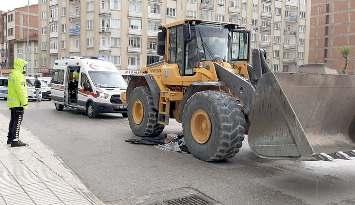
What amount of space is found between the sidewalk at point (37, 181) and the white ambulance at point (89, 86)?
7180 mm

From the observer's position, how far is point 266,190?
6.62 m

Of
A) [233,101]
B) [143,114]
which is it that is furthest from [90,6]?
[233,101]

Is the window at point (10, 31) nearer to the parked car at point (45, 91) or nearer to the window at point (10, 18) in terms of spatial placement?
the window at point (10, 18)

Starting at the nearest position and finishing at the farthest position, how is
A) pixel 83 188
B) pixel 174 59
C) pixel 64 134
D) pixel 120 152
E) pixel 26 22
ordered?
pixel 83 188 → pixel 120 152 → pixel 174 59 → pixel 64 134 → pixel 26 22

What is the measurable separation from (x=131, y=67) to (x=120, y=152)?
4846 centimetres

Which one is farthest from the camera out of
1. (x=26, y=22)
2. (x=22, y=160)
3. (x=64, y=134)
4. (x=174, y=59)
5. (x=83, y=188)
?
(x=26, y=22)

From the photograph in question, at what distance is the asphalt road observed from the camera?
20.9 ft

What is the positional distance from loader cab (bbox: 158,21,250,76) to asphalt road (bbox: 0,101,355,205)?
207 cm

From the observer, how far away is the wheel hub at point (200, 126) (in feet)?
27.6

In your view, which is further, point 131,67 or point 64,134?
point 131,67

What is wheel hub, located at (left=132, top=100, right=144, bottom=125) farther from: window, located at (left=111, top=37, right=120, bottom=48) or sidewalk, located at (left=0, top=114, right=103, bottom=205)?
window, located at (left=111, top=37, right=120, bottom=48)

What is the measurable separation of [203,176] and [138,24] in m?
51.3

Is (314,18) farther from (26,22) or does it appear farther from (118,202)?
(118,202)

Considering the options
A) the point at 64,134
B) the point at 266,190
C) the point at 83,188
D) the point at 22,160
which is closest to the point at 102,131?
the point at 64,134
